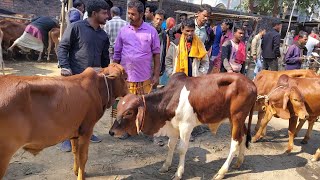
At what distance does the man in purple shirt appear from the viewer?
4309 millimetres

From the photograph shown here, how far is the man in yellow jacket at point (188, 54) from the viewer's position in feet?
15.5

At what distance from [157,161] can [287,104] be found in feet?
7.24

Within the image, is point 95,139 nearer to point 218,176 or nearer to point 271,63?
point 218,176

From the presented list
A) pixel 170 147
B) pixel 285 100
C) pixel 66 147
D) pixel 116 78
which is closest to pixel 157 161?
pixel 170 147

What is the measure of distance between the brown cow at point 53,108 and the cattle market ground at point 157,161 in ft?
1.49

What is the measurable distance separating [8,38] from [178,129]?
8.32 meters

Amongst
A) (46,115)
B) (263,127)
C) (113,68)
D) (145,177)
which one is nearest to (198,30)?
(263,127)

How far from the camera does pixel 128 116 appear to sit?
3.64 metres

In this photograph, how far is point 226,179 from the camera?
4168 millimetres

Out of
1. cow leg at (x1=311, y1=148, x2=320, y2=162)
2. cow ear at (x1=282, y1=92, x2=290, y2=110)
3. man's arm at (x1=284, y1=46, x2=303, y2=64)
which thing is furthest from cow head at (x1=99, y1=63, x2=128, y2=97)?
man's arm at (x1=284, y1=46, x2=303, y2=64)

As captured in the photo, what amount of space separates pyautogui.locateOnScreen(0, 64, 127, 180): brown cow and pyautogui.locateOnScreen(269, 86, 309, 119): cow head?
8.38 ft

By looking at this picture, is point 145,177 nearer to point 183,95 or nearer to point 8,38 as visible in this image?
point 183,95

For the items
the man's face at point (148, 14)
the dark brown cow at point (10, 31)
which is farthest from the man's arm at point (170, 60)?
the dark brown cow at point (10, 31)

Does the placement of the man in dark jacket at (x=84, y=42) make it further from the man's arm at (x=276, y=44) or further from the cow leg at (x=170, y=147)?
the man's arm at (x=276, y=44)
